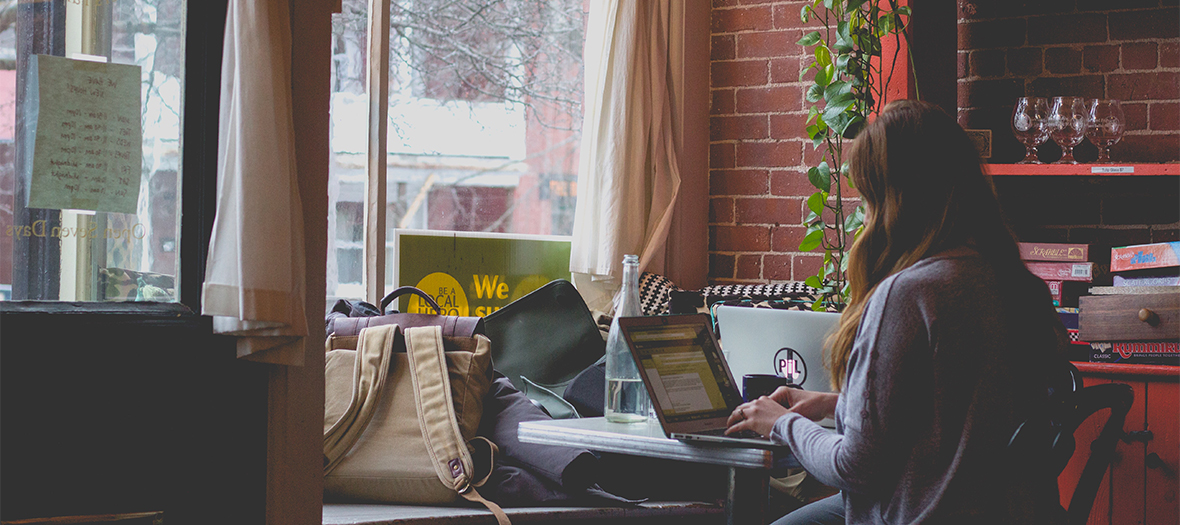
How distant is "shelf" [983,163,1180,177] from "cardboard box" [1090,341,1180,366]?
17.9 inches

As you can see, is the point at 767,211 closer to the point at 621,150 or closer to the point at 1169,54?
the point at 621,150

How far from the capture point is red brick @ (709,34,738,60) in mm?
3463

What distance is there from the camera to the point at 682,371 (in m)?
1.71

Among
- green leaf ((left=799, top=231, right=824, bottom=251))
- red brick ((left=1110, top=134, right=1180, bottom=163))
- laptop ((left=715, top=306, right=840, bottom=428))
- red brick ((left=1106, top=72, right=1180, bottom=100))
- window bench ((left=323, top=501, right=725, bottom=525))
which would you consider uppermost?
red brick ((left=1106, top=72, right=1180, bottom=100))

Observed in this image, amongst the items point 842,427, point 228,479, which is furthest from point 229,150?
point 842,427

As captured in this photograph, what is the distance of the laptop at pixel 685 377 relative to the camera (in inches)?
64.4

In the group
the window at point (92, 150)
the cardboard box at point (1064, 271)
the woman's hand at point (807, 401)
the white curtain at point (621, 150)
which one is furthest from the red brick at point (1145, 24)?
the window at point (92, 150)

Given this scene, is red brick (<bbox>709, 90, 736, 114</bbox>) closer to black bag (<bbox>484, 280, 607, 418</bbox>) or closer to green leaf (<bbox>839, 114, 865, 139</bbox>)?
green leaf (<bbox>839, 114, 865, 139</bbox>)

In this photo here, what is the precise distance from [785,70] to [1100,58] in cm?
94

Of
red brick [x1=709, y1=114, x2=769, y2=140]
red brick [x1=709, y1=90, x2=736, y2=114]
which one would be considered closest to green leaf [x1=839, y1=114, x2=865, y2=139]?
red brick [x1=709, y1=114, x2=769, y2=140]

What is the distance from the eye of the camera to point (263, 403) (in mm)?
1771

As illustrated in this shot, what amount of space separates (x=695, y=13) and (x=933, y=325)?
2226mm

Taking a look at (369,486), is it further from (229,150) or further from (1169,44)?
(1169,44)

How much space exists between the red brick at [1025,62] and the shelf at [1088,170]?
1.39ft
